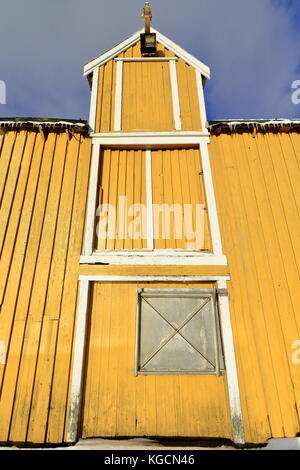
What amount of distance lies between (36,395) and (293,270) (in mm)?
4997

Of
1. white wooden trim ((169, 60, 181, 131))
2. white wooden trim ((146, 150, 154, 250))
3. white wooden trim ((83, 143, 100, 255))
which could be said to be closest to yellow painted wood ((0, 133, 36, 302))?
white wooden trim ((83, 143, 100, 255))

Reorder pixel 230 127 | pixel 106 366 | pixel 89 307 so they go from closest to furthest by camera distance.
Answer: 1. pixel 106 366
2. pixel 89 307
3. pixel 230 127

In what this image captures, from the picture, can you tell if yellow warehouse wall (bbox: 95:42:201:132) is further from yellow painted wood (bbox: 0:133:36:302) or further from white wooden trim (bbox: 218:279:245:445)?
white wooden trim (bbox: 218:279:245:445)

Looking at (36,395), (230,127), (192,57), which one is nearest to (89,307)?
(36,395)

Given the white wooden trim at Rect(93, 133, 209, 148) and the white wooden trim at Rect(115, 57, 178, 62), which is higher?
the white wooden trim at Rect(115, 57, 178, 62)

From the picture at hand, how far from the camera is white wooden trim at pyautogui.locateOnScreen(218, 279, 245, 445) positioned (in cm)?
405

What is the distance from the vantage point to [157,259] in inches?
199

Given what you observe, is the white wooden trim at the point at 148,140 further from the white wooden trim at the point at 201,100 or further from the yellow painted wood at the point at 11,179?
the yellow painted wood at the point at 11,179

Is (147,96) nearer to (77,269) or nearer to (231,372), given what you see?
(77,269)

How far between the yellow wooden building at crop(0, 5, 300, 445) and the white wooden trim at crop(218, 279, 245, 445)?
0.02 metres

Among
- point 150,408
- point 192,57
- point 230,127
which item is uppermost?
point 192,57

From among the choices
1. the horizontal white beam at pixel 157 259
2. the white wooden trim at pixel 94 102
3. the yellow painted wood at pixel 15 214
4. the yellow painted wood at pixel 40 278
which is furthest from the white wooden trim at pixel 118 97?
the horizontal white beam at pixel 157 259

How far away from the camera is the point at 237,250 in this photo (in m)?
5.22

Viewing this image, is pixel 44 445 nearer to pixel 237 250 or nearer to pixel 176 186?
pixel 237 250
